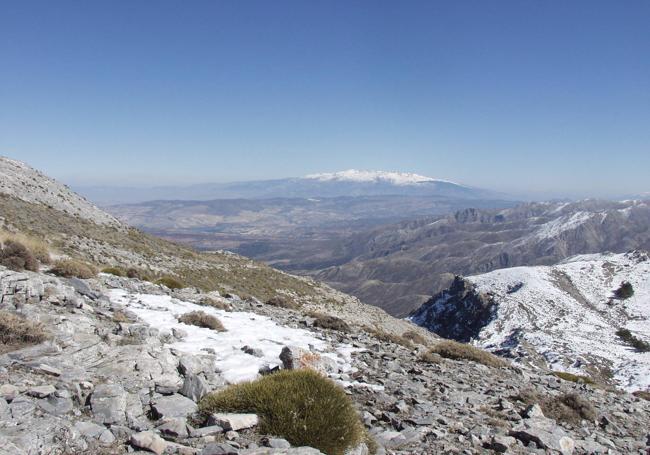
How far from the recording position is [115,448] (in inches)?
238

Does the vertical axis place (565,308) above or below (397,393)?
below

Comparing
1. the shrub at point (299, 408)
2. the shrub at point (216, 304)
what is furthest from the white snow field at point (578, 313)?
the shrub at point (299, 408)

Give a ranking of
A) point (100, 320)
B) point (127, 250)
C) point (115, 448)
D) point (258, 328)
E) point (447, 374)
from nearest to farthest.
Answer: point (115, 448)
point (100, 320)
point (447, 374)
point (258, 328)
point (127, 250)

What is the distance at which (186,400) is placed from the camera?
8023 millimetres

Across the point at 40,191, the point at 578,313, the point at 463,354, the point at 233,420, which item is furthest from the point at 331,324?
the point at 578,313

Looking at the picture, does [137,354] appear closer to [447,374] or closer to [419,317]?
[447,374]

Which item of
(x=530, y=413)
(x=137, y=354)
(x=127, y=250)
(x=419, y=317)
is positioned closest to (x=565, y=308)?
(x=419, y=317)

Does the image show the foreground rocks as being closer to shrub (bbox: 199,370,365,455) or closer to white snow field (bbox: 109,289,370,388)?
shrub (bbox: 199,370,365,455)

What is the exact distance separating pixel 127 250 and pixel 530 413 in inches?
1546

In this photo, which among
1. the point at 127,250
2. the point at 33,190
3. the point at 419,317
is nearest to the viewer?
the point at 127,250

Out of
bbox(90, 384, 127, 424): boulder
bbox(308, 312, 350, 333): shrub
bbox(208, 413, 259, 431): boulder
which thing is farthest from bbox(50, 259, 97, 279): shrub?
bbox(208, 413, 259, 431): boulder

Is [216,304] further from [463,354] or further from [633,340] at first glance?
[633,340]

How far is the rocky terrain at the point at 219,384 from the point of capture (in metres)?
6.61

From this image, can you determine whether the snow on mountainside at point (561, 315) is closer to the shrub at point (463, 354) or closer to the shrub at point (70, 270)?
the shrub at point (463, 354)
